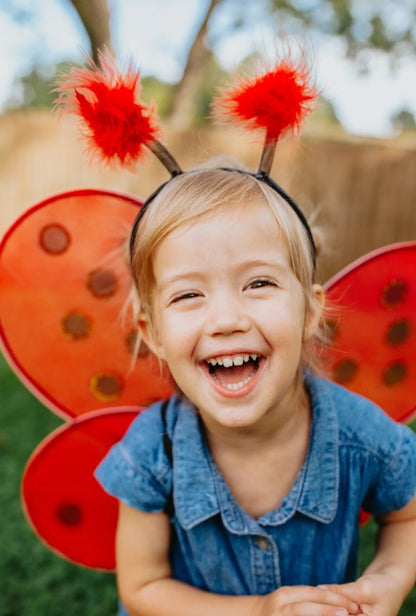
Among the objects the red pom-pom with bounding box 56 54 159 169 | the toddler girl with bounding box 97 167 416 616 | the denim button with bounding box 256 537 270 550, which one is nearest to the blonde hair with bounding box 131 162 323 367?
the toddler girl with bounding box 97 167 416 616

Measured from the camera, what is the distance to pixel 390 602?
3.65 ft

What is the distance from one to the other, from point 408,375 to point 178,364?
0.67 metres

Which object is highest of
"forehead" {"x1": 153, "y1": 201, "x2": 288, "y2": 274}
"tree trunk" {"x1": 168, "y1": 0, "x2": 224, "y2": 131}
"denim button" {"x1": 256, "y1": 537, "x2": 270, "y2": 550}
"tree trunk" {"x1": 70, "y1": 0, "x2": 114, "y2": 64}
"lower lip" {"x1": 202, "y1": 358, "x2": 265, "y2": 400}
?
"tree trunk" {"x1": 168, "y1": 0, "x2": 224, "y2": 131}

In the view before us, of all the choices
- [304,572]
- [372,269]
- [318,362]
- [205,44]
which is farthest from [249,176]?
[205,44]

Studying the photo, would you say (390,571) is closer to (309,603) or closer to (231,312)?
(309,603)

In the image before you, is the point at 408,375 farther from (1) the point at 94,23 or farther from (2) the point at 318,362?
(1) the point at 94,23

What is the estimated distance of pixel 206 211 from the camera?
1074 mm

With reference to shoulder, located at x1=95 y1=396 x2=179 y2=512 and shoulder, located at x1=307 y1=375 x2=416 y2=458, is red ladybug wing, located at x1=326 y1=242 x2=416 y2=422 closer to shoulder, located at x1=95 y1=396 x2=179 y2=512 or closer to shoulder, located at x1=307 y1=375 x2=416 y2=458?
shoulder, located at x1=307 y1=375 x2=416 y2=458

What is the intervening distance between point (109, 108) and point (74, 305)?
450mm

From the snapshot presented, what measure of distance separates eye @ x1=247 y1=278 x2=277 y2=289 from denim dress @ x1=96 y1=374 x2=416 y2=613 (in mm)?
325

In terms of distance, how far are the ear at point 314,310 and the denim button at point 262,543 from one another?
0.40m

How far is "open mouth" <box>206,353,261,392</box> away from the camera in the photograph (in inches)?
41.0

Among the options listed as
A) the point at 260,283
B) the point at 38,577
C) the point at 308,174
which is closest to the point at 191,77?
the point at 308,174

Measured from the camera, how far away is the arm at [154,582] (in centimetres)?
114
